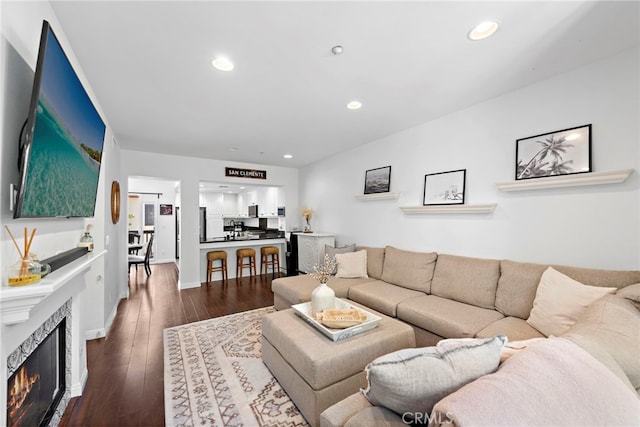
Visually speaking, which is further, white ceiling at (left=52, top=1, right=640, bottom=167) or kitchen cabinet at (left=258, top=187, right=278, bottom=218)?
kitchen cabinet at (left=258, top=187, right=278, bottom=218)

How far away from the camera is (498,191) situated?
2.63 meters

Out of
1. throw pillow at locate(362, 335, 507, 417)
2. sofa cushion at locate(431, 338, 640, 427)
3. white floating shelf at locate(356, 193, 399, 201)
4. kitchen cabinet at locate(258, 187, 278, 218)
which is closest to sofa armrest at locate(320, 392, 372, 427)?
throw pillow at locate(362, 335, 507, 417)

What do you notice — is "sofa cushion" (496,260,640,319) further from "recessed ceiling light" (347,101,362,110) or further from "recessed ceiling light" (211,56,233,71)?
"recessed ceiling light" (211,56,233,71)

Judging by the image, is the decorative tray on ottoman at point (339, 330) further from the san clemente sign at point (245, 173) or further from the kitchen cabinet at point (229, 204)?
the kitchen cabinet at point (229, 204)

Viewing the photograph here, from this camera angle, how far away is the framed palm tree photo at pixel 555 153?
6.81 ft

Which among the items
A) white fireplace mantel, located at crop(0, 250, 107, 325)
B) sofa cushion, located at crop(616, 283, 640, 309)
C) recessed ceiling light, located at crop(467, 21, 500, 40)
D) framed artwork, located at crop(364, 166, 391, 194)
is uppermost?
recessed ceiling light, located at crop(467, 21, 500, 40)

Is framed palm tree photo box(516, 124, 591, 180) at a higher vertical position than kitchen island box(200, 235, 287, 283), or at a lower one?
higher

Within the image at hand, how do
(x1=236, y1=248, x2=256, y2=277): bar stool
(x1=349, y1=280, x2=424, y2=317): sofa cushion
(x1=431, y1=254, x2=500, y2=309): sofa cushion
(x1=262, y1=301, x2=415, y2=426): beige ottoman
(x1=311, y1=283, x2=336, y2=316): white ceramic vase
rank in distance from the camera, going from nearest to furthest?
1. (x1=262, y1=301, x2=415, y2=426): beige ottoman
2. (x1=311, y1=283, x2=336, y2=316): white ceramic vase
3. (x1=431, y1=254, x2=500, y2=309): sofa cushion
4. (x1=349, y1=280, x2=424, y2=317): sofa cushion
5. (x1=236, y1=248, x2=256, y2=277): bar stool

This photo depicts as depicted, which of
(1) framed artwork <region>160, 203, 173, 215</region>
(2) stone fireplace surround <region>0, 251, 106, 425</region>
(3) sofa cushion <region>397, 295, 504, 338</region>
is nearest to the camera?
(2) stone fireplace surround <region>0, 251, 106, 425</region>

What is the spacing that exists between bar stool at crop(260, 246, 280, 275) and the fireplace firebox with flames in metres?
3.94

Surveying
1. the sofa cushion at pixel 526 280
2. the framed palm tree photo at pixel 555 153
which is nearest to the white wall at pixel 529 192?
the framed palm tree photo at pixel 555 153

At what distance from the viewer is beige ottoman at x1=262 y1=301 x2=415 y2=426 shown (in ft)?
5.22

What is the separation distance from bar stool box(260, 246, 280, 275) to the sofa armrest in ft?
15.6

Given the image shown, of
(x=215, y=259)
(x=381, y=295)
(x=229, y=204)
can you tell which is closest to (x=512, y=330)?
(x=381, y=295)
